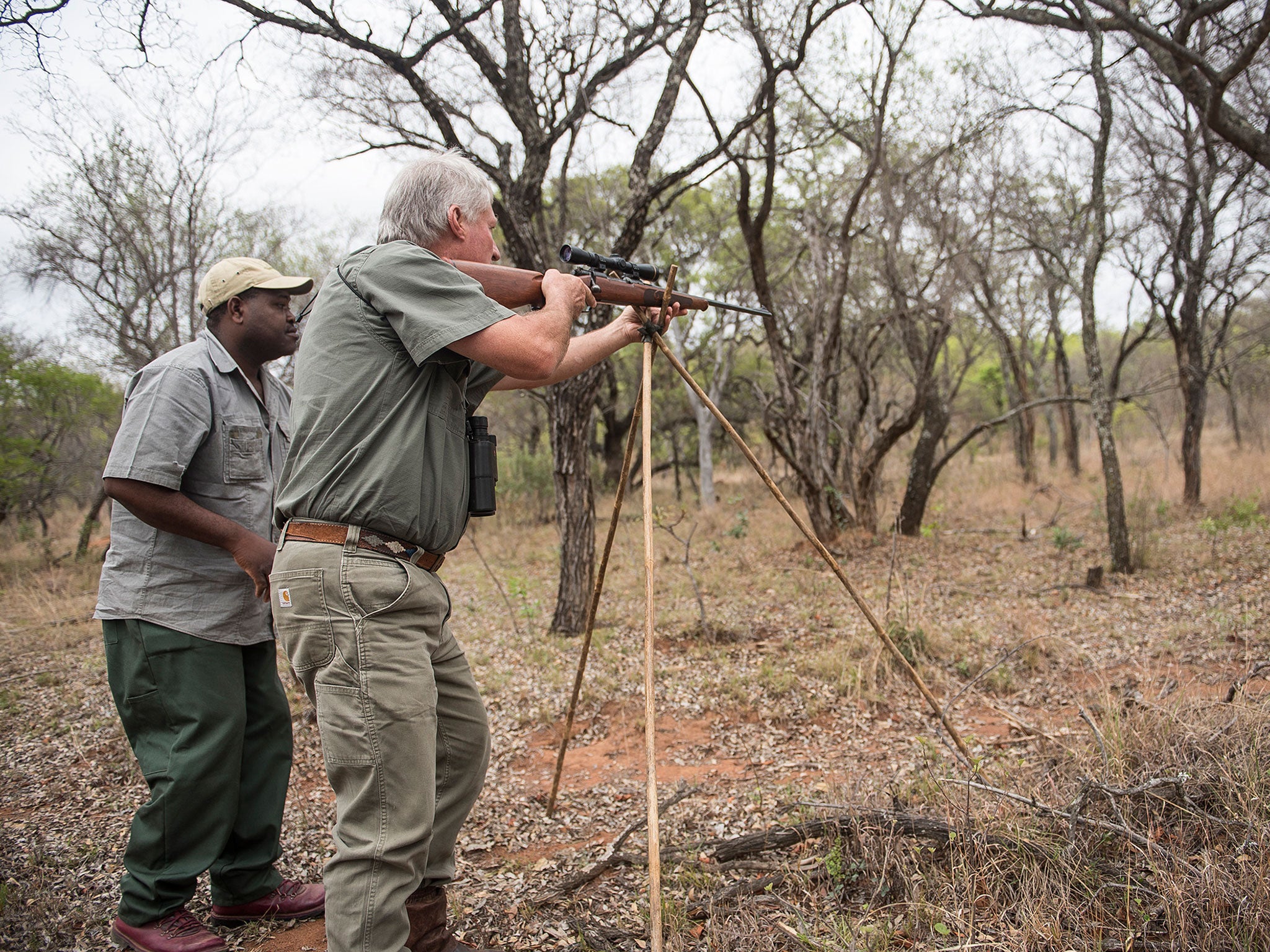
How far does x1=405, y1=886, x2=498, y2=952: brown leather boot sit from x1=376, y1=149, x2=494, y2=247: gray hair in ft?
6.02

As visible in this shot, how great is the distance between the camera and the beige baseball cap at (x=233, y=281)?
2529 mm

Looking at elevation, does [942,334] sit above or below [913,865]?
above

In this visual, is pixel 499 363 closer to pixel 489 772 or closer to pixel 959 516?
pixel 489 772

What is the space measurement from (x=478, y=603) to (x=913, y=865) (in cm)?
559

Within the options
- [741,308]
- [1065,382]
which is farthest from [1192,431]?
[741,308]

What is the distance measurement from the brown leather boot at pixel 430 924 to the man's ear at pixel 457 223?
1841 mm

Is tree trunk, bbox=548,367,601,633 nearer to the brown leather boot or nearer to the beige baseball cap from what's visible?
the beige baseball cap

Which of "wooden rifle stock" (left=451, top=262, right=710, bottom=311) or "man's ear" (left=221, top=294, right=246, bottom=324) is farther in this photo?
"man's ear" (left=221, top=294, right=246, bottom=324)

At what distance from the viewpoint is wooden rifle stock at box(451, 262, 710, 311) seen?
2.20m

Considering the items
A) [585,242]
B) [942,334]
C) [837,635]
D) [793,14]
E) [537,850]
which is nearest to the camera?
[537,850]

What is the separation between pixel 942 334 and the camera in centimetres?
874

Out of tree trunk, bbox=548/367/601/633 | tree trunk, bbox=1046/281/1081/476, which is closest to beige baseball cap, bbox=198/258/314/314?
tree trunk, bbox=548/367/601/633

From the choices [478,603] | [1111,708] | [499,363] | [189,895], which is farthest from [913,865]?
[478,603]

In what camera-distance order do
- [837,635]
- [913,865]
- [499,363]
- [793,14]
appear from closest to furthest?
[499,363]
[913,865]
[837,635]
[793,14]
